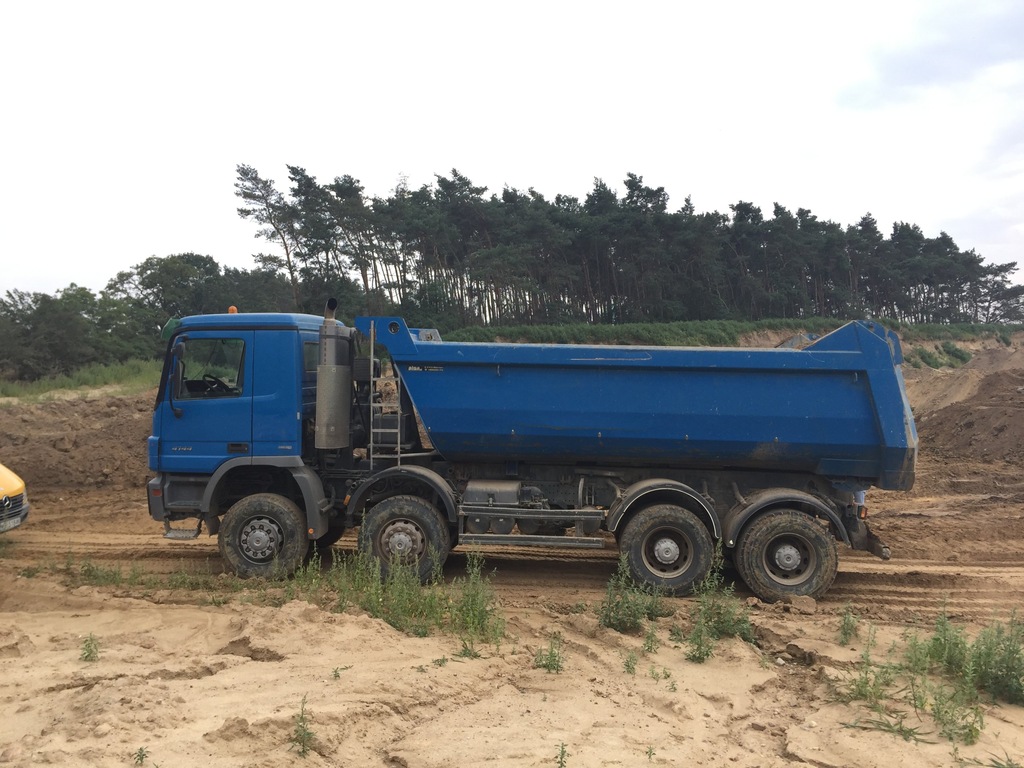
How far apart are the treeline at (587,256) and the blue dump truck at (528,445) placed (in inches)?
1008

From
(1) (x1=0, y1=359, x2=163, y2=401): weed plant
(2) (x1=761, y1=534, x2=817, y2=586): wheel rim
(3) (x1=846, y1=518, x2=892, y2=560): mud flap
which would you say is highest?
(1) (x1=0, y1=359, x2=163, y2=401): weed plant

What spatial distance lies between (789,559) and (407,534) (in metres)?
3.81

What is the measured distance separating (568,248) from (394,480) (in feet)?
123

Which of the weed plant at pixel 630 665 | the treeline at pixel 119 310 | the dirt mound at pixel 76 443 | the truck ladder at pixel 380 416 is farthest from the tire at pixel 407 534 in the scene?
the treeline at pixel 119 310

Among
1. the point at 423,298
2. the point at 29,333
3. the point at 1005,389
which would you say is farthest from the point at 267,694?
the point at 423,298

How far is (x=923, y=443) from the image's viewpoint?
16.8 meters

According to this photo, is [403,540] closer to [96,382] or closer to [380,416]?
[380,416]

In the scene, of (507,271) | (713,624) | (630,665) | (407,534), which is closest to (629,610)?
(713,624)

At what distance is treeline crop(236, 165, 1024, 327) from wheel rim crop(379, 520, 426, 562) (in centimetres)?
2649

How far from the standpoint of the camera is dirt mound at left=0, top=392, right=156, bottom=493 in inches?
534

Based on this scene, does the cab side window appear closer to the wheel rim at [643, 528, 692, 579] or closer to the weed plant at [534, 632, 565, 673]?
the weed plant at [534, 632, 565, 673]

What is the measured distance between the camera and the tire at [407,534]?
24.8 ft

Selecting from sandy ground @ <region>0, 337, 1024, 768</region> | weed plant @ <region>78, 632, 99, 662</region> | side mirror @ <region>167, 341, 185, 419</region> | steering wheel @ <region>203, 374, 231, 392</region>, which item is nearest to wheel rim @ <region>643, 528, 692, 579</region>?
sandy ground @ <region>0, 337, 1024, 768</region>

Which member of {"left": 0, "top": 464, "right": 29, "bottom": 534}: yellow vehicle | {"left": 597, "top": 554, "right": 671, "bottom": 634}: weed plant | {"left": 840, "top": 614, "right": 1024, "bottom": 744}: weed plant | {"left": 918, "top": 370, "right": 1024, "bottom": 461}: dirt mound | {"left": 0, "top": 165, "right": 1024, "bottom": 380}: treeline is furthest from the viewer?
{"left": 0, "top": 165, "right": 1024, "bottom": 380}: treeline
